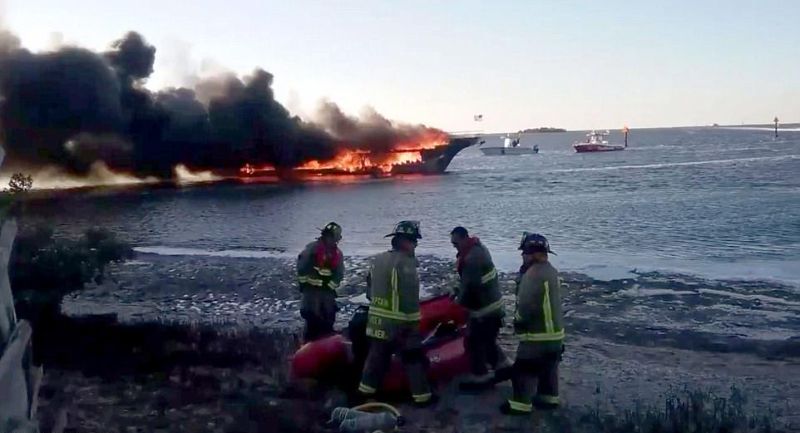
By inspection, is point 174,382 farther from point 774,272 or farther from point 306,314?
point 774,272

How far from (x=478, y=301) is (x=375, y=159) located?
225 ft

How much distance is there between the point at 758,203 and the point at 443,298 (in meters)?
33.8

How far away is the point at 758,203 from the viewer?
3878cm

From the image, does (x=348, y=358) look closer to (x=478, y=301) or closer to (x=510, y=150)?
(x=478, y=301)

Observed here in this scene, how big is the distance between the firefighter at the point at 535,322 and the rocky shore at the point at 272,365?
319mm

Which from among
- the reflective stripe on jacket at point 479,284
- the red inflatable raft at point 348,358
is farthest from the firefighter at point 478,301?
the red inflatable raft at point 348,358

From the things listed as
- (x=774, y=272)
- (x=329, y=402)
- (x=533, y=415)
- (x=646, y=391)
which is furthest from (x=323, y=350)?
(x=774, y=272)

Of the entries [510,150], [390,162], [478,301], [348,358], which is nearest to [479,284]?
[478,301]

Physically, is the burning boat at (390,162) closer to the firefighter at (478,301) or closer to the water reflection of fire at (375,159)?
the water reflection of fire at (375,159)

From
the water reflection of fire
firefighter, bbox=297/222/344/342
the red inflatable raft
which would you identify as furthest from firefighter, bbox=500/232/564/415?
Result: the water reflection of fire

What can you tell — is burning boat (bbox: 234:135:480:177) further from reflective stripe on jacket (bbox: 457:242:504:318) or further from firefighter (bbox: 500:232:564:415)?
firefighter (bbox: 500:232:564:415)

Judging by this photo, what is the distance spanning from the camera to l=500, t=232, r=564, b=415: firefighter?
684 cm

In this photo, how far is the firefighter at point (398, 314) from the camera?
23.5 ft

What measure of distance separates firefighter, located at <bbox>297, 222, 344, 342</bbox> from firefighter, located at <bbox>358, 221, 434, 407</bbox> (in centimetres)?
164
